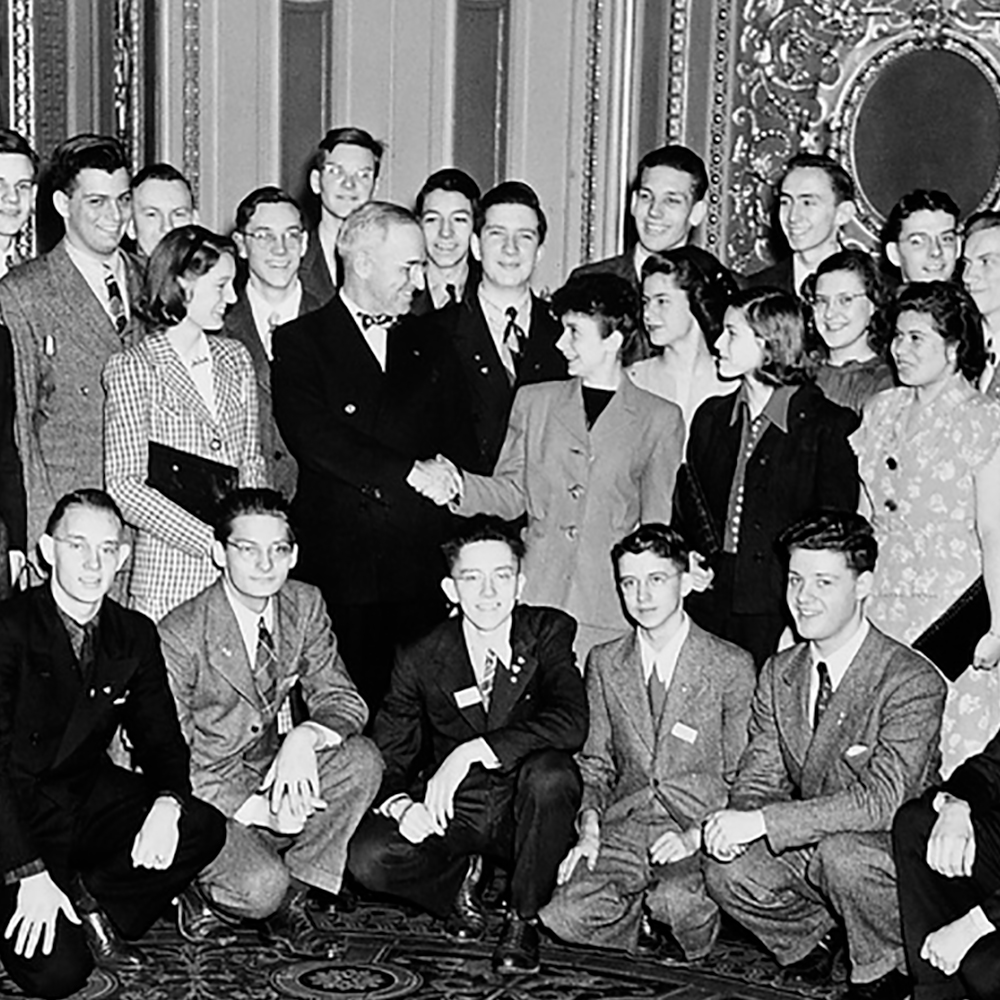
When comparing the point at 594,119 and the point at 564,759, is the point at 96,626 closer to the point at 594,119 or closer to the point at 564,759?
the point at 564,759

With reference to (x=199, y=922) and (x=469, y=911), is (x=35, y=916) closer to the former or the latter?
(x=199, y=922)

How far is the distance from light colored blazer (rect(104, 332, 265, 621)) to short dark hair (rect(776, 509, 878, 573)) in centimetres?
126

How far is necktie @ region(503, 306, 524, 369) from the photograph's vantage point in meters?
5.51

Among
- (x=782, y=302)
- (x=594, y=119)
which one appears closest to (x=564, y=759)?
(x=782, y=302)

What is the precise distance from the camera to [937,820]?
4.54m

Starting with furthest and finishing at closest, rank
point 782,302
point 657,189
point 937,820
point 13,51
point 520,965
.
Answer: point 13,51, point 657,189, point 782,302, point 520,965, point 937,820

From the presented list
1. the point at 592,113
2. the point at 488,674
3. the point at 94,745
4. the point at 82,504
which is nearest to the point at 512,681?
the point at 488,674

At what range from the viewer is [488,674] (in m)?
5.15

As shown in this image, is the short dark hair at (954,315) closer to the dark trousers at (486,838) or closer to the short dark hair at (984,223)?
the short dark hair at (984,223)

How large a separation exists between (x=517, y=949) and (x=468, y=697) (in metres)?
0.56

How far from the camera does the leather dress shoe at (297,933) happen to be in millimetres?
4949

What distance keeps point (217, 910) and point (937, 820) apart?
60.2 inches

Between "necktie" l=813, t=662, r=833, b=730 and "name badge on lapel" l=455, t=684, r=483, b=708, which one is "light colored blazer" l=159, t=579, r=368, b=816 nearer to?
"name badge on lapel" l=455, t=684, r=483, b=708

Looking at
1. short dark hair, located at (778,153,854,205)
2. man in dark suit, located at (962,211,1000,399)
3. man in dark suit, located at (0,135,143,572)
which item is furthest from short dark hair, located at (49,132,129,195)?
man in dark suit, located at (962,211,1000,399)
